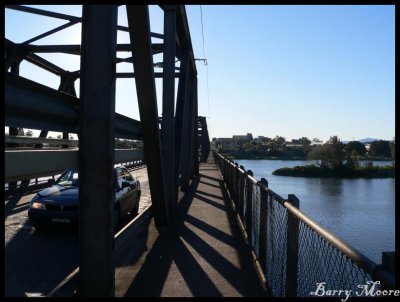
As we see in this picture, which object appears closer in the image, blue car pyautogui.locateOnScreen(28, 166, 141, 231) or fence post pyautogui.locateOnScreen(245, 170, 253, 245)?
fence post pyautogui.locateOnScreen(245, 170, 253, 245)

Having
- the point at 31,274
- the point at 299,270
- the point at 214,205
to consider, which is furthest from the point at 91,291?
the point at 214,205

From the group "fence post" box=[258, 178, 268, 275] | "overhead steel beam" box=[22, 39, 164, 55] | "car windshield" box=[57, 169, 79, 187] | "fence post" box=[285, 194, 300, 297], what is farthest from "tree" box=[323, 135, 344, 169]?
"fence post" box=[285, 194, 300, 297]

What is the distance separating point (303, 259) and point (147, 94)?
3.32m

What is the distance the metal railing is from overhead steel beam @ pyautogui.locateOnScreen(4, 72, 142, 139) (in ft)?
6.44

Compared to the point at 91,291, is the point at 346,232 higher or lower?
lower

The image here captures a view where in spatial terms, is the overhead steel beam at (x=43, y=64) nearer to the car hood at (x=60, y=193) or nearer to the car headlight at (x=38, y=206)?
the car hood at (x=60, y=193)

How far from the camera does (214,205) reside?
35.9 feet

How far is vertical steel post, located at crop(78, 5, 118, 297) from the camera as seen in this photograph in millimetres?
3359

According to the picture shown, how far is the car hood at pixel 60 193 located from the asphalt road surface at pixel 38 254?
692 millimetres

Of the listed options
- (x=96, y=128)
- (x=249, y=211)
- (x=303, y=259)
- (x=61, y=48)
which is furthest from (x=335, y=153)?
(x=96, y=128)

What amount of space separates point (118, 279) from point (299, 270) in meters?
2.23

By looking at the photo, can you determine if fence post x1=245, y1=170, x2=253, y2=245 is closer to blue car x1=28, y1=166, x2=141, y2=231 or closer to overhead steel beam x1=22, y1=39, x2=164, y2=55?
blue car x1=28, y1=166, x2=141, y2=231

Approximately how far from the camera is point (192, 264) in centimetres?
534

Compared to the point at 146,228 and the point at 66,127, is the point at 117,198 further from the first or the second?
the point at 66,127
